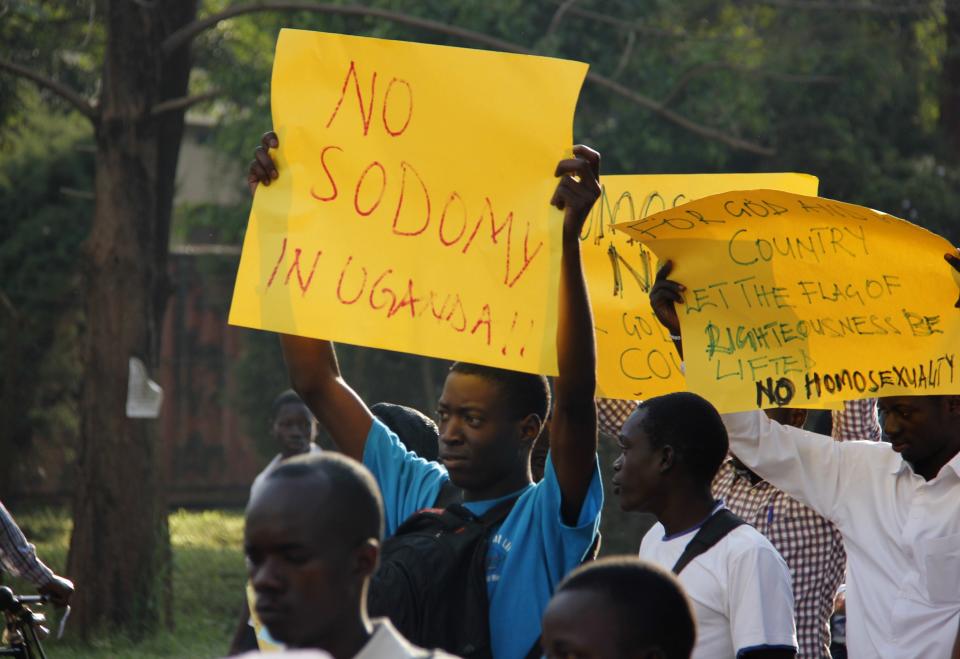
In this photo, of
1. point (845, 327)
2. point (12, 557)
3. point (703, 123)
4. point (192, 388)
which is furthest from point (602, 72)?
point (845, 327)

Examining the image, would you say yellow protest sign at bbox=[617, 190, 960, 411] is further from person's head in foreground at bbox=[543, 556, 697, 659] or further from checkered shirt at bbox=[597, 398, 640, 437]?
person's head in foreground at bbox=[543, 556, 697, 659]

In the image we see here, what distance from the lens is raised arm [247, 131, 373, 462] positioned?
3.79 metres

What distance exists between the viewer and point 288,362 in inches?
150

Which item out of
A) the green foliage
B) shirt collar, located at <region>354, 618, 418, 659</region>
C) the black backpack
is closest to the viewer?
shirt collar, located at <region>354, 618, 418, 659</region>

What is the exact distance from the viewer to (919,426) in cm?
402

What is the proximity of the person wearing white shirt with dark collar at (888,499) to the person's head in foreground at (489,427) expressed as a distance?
80 centimetres

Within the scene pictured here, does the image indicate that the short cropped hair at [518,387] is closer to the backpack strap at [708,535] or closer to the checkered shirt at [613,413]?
the backpack strap at [708,535]

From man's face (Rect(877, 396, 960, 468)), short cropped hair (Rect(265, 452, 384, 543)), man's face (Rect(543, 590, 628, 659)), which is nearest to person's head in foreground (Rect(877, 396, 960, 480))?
man's face (Rect(877, 396, 960, 468))

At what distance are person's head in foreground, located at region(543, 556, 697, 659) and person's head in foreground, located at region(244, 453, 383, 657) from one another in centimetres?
35

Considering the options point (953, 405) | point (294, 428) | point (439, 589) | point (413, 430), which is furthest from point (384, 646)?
point (294, 428)

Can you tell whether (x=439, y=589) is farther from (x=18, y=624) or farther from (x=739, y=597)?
(x=18, y=624)

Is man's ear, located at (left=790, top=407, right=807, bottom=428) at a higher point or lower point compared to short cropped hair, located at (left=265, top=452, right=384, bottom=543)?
higher

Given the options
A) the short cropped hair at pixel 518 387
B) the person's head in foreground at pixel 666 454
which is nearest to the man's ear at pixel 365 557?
the short cropped hair at pixel 518 387

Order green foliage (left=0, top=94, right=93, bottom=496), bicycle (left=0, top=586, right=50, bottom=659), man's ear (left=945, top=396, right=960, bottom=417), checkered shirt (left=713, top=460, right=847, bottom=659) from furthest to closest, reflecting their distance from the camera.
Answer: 1. green foliage (left=0, top=94, right=93, bottom=496)
2. bicycle (left=0, top=586, right=50, bottom=659)
3. checkered shirt (left=713, top=460, right=847, bottom=659)
4. man's ear (left=945, top=396, right=960, bottom=417)
